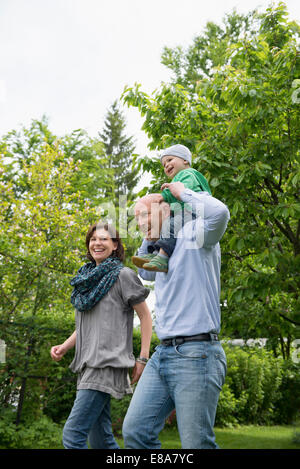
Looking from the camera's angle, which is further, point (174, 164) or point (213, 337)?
point (174, 164)

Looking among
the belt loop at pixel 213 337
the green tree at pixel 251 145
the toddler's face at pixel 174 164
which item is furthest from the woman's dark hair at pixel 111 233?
the green tree at pixel 251 145

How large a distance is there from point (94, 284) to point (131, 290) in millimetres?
243

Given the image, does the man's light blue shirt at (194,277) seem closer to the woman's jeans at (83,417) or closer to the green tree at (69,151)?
the woman's jeans at (83,417)

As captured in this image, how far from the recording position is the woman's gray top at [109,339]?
2.90 metres

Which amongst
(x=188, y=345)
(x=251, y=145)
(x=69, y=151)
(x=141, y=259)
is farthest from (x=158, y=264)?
(x=69, y=151)

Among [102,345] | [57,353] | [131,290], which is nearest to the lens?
[102,345]

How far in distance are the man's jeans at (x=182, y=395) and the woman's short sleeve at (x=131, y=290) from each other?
2.43ft

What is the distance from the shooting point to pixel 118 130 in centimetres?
3222

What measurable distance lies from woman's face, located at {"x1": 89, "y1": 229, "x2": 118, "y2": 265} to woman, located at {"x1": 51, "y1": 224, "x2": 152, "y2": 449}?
2.1 inches

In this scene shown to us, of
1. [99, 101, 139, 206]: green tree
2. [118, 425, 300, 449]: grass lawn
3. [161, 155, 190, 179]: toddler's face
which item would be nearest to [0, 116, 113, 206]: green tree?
[99, 101, 139, 206]: green tree

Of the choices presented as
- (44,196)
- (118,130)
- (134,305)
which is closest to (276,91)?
(134,305)

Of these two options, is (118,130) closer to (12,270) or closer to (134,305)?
(12,270)

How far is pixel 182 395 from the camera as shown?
7.00 ft

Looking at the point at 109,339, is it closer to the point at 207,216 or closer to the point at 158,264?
the point at 158,264
